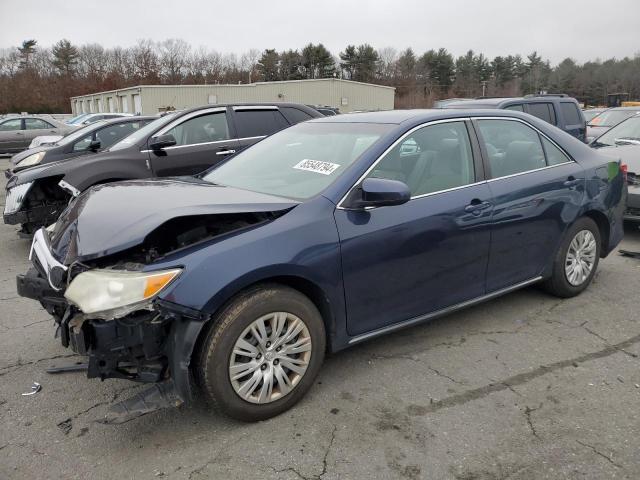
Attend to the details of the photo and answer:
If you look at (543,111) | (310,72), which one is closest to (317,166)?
(543,111)

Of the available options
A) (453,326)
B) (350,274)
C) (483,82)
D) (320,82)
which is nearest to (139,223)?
(350,274)

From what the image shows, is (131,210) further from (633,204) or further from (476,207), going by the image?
(633,204)

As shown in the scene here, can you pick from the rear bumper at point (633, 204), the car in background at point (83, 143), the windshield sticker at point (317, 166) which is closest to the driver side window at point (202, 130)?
the car in background at point (83, 143)

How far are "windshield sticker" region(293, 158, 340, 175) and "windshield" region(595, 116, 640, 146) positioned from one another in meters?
6.33

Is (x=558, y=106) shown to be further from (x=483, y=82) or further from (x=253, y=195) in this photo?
(x=483, y=82)

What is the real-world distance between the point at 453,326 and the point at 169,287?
240cm

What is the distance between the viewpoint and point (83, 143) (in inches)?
353

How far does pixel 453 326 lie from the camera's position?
3.95 m

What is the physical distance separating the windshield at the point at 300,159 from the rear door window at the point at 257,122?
3.27m

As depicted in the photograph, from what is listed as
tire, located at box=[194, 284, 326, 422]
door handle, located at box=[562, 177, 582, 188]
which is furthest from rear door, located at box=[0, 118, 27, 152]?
door handle, located at box=[562, 177, 582, 188]

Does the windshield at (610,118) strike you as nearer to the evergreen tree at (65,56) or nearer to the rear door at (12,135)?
the rear door at (12,135)

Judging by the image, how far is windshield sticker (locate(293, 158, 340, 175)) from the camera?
3195 mm

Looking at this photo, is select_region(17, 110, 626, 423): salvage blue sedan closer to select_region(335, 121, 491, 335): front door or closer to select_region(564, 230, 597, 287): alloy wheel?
select_region(335, 121, 491, 335): front door

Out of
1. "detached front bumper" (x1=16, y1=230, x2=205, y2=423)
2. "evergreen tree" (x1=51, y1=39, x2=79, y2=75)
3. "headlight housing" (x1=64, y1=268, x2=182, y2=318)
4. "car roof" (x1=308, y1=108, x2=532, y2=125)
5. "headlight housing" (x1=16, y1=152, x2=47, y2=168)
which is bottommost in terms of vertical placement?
"detached front bumper" (x1=16, y1=230, x2=205, y2=423)
